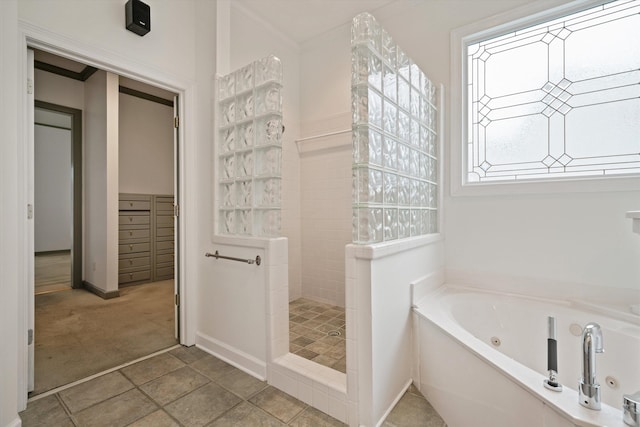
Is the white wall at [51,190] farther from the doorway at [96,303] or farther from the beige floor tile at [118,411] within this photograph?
the beige floor tile at [118,411]

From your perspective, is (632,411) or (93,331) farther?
(93,331)

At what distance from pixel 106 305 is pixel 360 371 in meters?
3.15

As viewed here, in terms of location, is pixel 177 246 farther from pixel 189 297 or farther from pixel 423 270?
pixel 423 270

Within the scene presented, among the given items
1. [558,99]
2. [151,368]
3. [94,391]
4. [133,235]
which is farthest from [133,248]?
[558,99]

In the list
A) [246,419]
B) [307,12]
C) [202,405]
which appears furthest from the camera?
[307,12]

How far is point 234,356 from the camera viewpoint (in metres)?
1.98

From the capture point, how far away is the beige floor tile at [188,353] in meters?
2.05

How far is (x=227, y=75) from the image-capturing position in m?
2.12

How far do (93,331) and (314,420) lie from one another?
221cm

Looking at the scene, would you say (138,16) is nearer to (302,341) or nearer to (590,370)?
(302,341)

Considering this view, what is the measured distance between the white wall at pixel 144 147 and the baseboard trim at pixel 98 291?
131cm

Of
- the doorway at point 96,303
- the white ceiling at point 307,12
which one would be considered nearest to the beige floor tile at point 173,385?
the doorway at point 96,303

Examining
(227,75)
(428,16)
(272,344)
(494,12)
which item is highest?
(428,16)

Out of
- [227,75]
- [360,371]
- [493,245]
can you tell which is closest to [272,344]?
[360,371]
